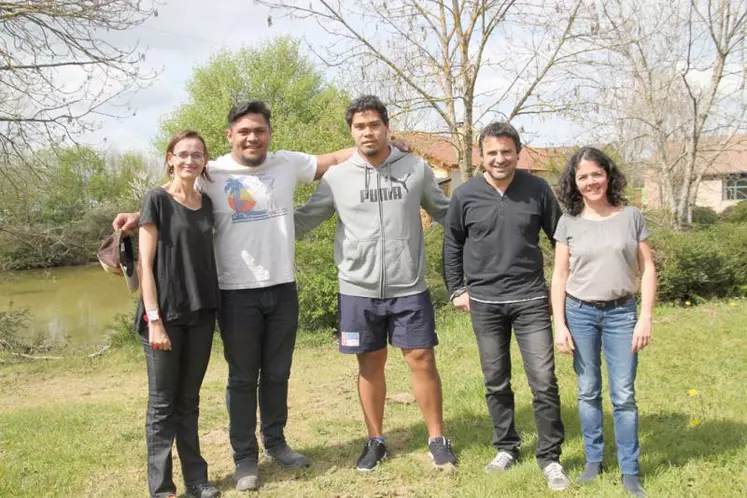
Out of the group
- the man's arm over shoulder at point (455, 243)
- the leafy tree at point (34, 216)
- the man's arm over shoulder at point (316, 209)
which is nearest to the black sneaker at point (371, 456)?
the man's arm over shoulder at point (455, 243)

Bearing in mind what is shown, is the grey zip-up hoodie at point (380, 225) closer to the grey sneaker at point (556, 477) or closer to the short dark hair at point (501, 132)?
the short dark hair at point (501, 132)

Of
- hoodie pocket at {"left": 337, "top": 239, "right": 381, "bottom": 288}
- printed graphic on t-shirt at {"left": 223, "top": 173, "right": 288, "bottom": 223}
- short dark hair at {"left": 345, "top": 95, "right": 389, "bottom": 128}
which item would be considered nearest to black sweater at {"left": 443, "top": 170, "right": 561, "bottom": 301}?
hoodie pocket at {"left": 337, "top": 239, "right": 381, "bottom": 288}

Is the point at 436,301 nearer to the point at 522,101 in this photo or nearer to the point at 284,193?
the point at 522,101

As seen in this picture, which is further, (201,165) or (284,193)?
(284,193)

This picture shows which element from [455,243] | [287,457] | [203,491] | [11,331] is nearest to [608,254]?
[455,243]

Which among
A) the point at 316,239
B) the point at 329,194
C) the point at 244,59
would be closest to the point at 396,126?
the point at 316,239

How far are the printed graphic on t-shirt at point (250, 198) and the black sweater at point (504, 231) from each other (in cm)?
110

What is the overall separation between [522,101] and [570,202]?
18.1ft

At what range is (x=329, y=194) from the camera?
3.99 metres

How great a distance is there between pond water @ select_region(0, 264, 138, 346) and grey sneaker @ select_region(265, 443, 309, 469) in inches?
401

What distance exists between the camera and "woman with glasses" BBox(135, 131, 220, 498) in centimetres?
337

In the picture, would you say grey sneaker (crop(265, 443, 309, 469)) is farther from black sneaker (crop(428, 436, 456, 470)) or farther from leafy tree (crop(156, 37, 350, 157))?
leafy tree (crop(156, 37, 350, 157))

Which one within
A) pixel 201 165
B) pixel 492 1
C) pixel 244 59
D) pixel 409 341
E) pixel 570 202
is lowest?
pixel 409 341

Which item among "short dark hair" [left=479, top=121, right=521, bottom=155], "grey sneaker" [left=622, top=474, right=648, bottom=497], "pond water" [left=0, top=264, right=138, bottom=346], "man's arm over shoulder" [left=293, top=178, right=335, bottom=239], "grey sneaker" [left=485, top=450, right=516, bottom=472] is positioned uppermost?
"short dark hair" [left=479, top=121, right=521, bottom=155]
